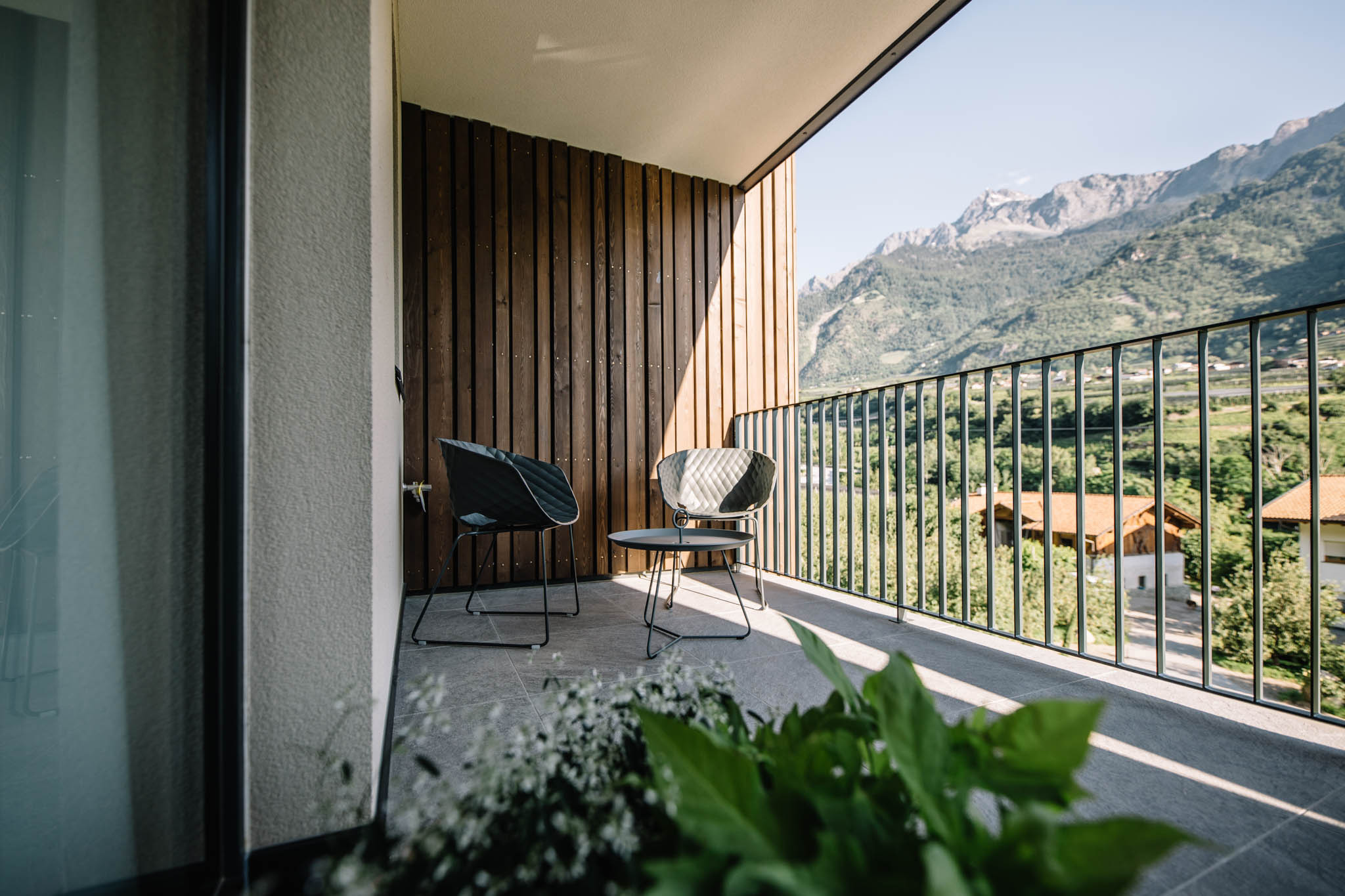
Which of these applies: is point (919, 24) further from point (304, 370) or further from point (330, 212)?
point (304, 370)

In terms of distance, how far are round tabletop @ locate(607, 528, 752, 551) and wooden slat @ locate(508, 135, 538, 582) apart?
1.12 metres

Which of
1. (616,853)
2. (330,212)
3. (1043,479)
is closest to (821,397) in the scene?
(1043,479)

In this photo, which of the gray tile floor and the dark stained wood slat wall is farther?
the dark stained wood slat wall

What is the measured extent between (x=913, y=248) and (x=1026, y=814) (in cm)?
3915

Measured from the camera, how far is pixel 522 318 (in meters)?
3.56

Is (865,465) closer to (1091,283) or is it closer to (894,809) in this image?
(894,809)

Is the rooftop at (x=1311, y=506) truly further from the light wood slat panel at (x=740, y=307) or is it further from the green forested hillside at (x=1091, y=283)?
the green forested hillside at (x=1091, y=283)

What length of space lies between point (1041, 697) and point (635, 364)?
2.81m

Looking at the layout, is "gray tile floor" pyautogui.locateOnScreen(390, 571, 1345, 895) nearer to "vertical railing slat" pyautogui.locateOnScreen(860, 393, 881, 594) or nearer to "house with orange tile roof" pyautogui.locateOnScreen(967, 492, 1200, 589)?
"vertical railing slat" pyautogui.locateOnScreen(860, 393, 881, 594)

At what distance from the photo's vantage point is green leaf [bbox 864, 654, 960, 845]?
1.56 ft

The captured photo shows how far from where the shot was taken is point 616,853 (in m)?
0.56

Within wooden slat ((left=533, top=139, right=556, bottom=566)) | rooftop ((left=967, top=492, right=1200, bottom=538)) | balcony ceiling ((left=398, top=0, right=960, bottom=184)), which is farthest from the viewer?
rooftop ((left=967, top=492, right=1200, bottom=538))

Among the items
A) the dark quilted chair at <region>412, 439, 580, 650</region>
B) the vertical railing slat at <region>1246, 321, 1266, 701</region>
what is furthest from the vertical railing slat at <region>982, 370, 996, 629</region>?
the dark quilted chair at <region>412, 439, 580, 650</region>

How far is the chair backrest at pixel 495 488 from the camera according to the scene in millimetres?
2379
